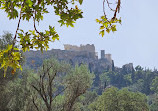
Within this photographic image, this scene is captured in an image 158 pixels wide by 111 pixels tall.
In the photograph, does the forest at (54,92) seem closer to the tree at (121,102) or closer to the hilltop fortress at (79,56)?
the tree at (121,102)

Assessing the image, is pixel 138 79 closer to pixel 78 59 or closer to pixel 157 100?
pixel 78 59

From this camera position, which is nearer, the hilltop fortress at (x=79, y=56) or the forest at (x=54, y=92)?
the forest at (x=54, y=92)

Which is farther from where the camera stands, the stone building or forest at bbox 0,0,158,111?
the stone building

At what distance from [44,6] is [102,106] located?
28.8 m

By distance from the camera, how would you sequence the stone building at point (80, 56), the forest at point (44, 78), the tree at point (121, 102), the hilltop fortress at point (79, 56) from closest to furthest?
the forest at point (44, 78)
the tree at point (121, 102)
the hilltop fortress at point (79, 56)
the stone building at point (80, 56)

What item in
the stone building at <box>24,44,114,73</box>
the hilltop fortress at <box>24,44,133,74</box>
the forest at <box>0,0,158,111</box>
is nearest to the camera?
the forest at <box>0,0,158,111</box>

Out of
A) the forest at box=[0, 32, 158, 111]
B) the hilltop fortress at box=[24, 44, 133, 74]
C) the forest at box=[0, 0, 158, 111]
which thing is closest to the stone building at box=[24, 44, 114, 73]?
the hilltop fortress at box=[24, 44, 133, 74]

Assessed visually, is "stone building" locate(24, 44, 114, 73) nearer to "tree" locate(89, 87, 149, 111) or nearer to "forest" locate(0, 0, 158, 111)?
"forest" locate(0, 0, 158, 111)

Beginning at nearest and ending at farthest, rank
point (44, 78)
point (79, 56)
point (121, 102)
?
point (44, 78)
point (121, 102)
point (79, 56)

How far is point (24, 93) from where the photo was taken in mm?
22047

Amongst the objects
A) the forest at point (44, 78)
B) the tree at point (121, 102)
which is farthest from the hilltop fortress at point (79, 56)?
the tree at point (121, 102)

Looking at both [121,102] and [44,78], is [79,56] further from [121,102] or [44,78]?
[44,78]

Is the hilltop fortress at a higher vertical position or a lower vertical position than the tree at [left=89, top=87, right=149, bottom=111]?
higher

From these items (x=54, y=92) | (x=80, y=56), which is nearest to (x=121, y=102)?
(x=54, y=92)
